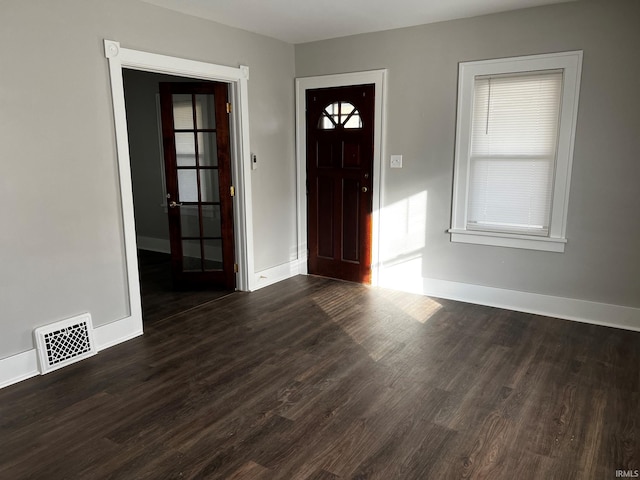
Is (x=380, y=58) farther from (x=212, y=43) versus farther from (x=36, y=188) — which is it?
(x=36, y=188)

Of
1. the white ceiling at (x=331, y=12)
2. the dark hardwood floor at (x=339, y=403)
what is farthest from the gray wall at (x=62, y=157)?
the dark hardwood floor at (x=339, y=403)

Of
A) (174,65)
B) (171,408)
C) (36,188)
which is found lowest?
(171,408)

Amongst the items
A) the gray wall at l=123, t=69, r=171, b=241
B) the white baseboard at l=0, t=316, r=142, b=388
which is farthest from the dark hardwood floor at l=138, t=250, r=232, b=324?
the gray wall at l=123, t=69, r=171, b=241

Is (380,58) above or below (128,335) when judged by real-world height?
above

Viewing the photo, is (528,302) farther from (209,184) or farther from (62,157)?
(62,157)

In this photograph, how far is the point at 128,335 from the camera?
3672 mm

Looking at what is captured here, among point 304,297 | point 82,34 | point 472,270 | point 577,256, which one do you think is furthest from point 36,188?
point 577,256

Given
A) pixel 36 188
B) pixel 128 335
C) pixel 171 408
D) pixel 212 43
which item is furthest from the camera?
pixel 212 43

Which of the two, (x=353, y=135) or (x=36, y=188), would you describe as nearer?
(x=36, y=188)

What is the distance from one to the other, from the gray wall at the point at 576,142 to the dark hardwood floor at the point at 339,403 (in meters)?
0.48

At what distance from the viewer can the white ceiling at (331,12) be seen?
362 cm

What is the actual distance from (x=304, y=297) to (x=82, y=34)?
2.84 meters

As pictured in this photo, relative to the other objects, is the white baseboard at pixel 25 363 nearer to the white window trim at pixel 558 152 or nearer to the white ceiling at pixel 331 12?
the white ceiling at pixel 331 12

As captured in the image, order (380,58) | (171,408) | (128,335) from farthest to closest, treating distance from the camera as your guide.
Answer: (380,58) < (128,335) < (171,408)
